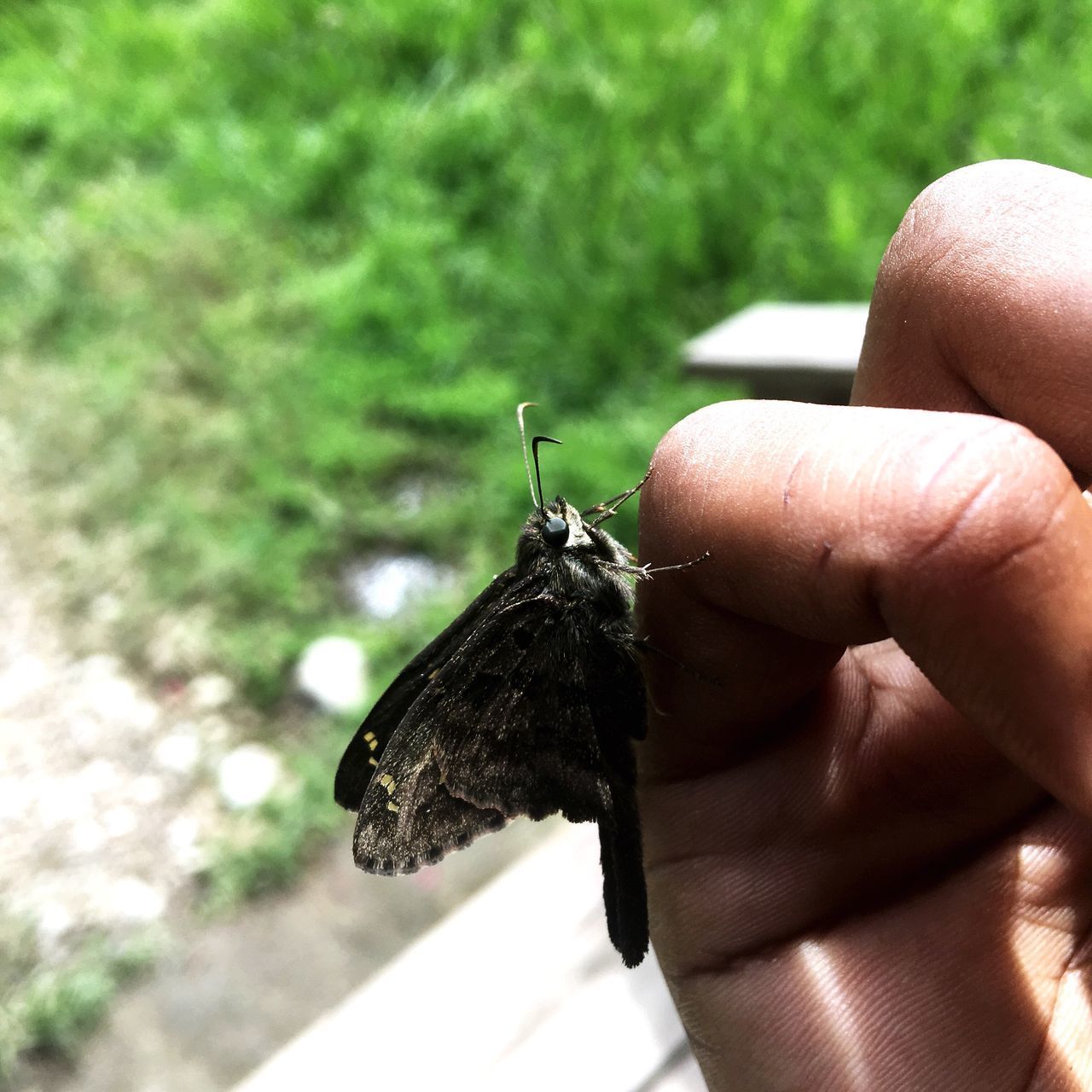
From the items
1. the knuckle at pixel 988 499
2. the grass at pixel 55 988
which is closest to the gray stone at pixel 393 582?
the grass at pixel 55 988

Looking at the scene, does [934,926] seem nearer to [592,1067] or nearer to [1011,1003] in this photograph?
[1011,1003]

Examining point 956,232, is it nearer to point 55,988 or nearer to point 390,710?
point 390,710

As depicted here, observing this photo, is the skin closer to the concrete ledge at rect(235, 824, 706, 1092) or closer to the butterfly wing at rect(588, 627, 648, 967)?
the butterfly wing at rect(588, 627, 648, 967)

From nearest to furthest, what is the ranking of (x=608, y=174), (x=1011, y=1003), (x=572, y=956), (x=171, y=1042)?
(x=1011, y=1003) → (x=572, y=956) → (x=171, y=1042) → (x=608, y=174)

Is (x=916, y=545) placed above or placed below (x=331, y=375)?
above

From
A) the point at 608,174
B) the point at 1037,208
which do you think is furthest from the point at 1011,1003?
the point at 608,174

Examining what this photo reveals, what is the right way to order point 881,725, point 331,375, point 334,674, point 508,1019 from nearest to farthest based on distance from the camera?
point 881,725
point 508,1019
point 334,674
point 331,375

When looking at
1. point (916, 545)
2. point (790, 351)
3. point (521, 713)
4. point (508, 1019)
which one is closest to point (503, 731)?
point (521, 713)
